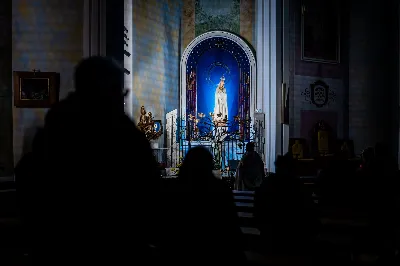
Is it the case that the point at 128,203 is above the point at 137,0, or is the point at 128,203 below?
below

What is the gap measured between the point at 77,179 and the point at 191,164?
1245 mm

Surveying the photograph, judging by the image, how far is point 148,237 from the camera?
79.1 inches

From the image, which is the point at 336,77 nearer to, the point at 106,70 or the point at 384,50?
the point at 384,50

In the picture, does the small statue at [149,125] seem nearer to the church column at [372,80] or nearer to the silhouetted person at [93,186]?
the church column at [372,80]

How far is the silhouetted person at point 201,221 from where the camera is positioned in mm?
3111

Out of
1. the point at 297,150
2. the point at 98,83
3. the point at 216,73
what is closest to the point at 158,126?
the point at 216,73

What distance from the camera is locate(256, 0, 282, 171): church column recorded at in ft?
50.1

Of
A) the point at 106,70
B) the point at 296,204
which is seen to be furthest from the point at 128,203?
the point at 296,204

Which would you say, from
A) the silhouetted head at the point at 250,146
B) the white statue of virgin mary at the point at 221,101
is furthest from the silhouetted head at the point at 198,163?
the white statue of virgin mary at the point at 221,101

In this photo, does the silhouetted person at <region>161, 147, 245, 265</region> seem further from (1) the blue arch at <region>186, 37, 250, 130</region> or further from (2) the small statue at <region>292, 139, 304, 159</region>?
(1) the blue arch at <region>186, 37, 250, 130</region>

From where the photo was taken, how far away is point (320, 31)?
54.3 ft

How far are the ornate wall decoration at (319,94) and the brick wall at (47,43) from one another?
30.8 ft

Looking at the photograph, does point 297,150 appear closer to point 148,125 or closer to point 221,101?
point 221,101

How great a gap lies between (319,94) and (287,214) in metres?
12.9
